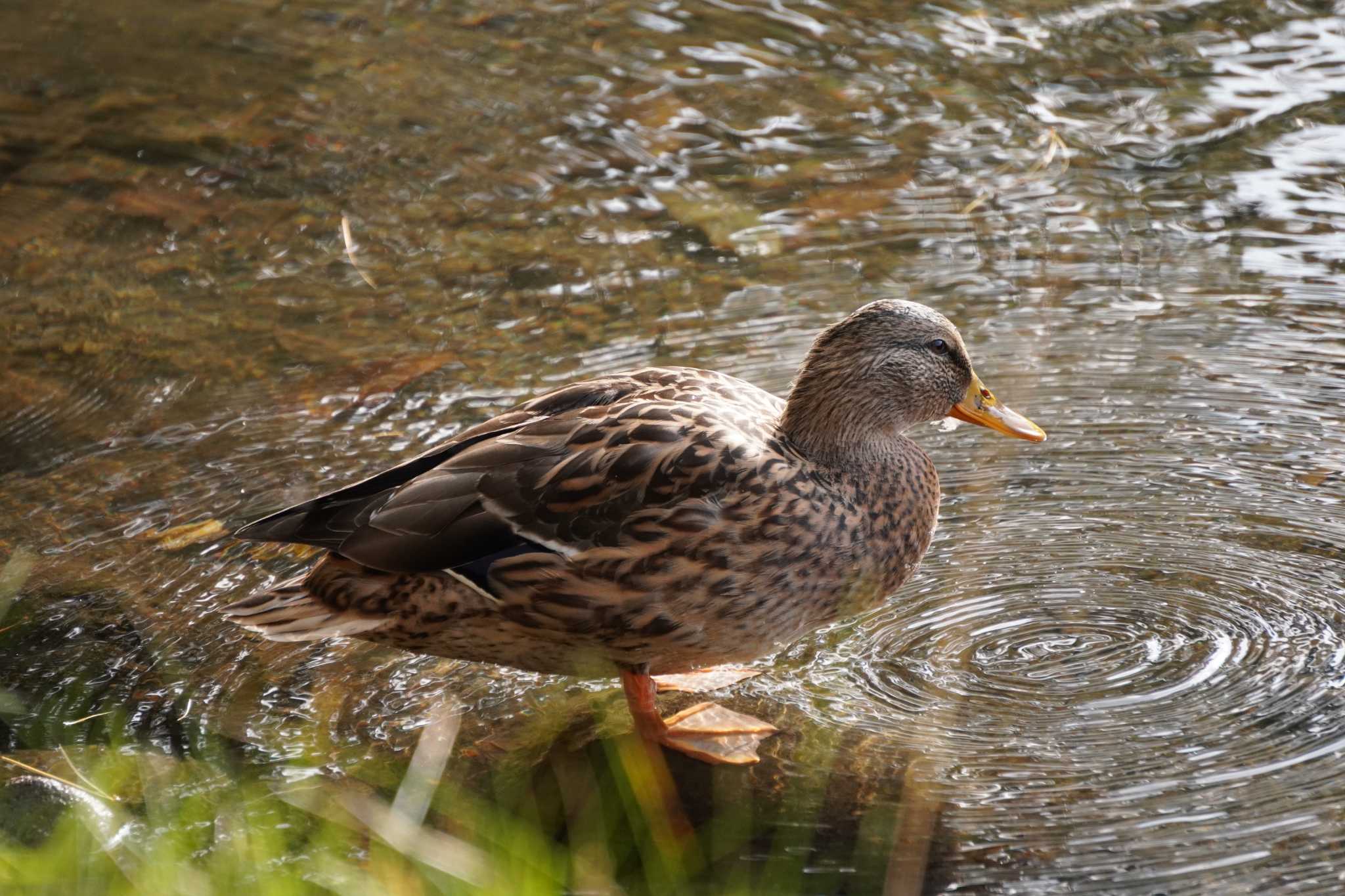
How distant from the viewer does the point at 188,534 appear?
557 centimetres

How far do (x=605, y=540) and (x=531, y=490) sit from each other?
27 centimetres

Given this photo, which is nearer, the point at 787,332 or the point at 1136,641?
the point at 1136,641

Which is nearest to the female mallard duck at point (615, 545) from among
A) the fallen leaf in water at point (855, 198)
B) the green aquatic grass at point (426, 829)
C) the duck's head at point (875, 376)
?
the duck's head at point (875, 376)

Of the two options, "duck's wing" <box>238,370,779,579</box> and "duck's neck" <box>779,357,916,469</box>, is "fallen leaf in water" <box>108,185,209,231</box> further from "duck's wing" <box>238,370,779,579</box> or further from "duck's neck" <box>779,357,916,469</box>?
"duck's neck" <box>779,357,916,469</box>

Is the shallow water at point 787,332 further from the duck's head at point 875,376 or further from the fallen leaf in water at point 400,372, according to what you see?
the duck's head at point 875,376

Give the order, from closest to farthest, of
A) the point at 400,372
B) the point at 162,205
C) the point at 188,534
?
the point at 188,534, the point at 400,372, the point at 162,205

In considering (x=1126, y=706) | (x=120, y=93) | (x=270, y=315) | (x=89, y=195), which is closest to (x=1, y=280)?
(x=89, y=195)

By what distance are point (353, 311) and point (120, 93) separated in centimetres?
319

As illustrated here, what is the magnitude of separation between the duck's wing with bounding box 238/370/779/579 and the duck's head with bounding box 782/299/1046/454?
0.99 feet

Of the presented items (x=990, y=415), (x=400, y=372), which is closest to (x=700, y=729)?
(x=990, y=415)

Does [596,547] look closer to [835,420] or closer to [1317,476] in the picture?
[835,420]

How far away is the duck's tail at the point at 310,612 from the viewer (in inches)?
182

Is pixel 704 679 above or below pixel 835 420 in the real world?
below

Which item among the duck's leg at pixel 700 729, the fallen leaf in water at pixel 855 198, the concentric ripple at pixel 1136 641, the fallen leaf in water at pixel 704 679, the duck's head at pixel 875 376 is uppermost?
the duck's head at pixel 875 376
